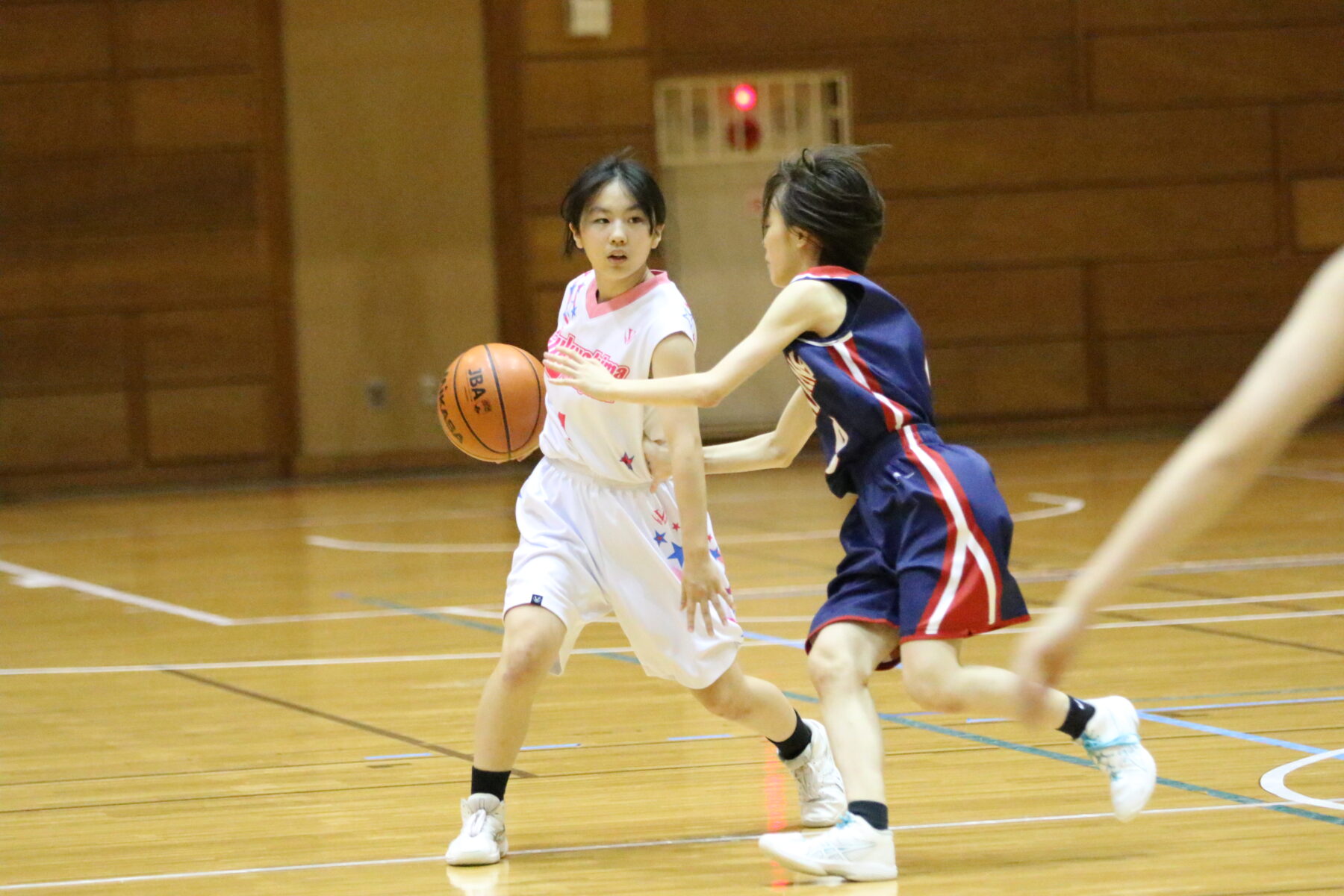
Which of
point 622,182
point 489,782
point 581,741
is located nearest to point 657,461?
point 622,182

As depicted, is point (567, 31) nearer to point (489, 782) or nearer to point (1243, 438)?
point (489, 782)

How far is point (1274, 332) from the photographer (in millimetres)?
11781

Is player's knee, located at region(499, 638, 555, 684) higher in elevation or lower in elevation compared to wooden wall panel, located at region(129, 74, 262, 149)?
lower

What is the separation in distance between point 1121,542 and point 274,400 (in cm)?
1050

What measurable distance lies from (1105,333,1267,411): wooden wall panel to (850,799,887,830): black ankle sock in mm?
9475

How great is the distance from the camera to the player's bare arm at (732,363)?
2.94m

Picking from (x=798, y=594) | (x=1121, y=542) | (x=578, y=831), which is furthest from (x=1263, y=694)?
(x=1121, y=542)

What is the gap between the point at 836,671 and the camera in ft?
9.66

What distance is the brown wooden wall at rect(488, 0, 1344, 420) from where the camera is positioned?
11414mm

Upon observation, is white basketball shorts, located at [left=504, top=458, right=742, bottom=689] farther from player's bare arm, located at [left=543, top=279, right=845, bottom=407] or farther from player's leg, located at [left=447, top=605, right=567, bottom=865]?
player's bare arm, located at [left=543, top=279, right=845, bottom=407]

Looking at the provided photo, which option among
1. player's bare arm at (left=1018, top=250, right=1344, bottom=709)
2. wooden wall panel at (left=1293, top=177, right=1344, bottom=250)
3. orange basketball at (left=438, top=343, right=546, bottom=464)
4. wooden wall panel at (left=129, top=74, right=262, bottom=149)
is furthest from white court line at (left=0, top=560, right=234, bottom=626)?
wooden wall panel at (left=1293, top=177, right=1344, bottom=250)

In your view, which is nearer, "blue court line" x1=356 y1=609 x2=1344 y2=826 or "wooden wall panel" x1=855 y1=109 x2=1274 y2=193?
"blue court line" x1=356 y1=609 x2=1344 y2=826

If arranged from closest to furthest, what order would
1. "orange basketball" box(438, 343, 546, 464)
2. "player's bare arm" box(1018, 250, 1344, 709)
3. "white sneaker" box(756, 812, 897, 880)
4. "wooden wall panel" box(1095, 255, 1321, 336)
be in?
1. "player's bare arm" box(1018, 250, 1344, 709)
2. "white sneaker" box(756, 812, 897, 880)
3. "orange basketball" box(438, 343, 546, 464)
4. "wooden wall panel" box(1095, 255, 1321, 336)

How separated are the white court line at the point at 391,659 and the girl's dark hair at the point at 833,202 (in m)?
2.30
